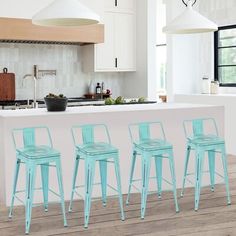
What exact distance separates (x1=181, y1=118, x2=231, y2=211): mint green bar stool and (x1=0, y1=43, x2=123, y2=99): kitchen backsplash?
3.28 m

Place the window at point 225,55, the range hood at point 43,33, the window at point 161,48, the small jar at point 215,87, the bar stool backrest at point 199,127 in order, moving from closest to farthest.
A: the bar stool backrest at point 199,127 < the range hood at point 43,33 < the small jar at point 215,87 < the window at point 225,55 < the window at point 161,48

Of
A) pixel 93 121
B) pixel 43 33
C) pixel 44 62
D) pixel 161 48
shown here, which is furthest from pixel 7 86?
pixel 161 48

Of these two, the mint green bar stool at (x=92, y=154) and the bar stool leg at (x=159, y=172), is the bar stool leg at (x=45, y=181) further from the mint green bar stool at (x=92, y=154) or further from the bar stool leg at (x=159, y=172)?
the bar stool leg at (x=159, y=172)

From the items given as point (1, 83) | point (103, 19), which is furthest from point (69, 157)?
point (103, 19)

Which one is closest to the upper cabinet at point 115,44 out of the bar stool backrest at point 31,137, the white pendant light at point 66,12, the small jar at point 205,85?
the small jar at point 205,85

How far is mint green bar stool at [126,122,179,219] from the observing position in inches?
180

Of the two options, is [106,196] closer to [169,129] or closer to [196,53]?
[169,129]

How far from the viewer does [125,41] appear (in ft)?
28.2

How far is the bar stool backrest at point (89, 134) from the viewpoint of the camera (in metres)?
4.82

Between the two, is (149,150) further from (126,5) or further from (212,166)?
(126,5)

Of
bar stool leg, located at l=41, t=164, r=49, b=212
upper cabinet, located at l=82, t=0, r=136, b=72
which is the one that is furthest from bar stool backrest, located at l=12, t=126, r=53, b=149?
upper cabinet, located at l=82, t=0, r=136, b=72

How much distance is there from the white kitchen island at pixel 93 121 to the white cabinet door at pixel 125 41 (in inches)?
119

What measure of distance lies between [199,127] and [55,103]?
161 centimetres

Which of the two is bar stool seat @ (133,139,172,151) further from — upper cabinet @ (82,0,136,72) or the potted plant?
upper cabinet @ (82,0,136,72)
